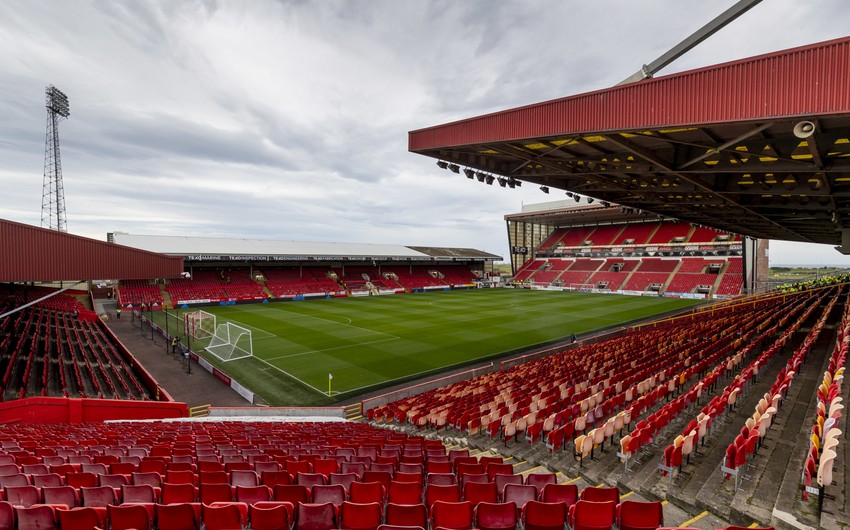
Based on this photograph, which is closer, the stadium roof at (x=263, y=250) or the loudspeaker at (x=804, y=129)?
the loudspeaker at (x=804, y=129)

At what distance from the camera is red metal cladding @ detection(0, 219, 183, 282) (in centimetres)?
1359

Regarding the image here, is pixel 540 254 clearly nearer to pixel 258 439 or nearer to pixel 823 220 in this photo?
pixel 823 220

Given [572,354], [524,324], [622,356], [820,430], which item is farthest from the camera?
[524,324]

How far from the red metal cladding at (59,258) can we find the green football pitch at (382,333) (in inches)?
299

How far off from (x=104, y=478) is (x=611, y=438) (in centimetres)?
928

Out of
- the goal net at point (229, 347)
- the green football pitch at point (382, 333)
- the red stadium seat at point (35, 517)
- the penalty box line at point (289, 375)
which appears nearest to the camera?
the red stadium seat at point (35, 517)

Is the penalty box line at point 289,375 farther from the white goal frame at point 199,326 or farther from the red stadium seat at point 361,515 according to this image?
the red stadium seat at point 361,515

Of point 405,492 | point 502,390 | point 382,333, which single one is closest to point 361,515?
point 405,492

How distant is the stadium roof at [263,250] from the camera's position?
49938mm

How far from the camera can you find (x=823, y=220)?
77.0ft

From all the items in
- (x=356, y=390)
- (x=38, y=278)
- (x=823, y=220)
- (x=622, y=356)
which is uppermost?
(x=823, y=220)

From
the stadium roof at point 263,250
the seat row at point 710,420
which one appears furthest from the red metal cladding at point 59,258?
the stadium roof at point 263,250

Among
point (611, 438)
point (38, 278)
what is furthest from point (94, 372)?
point (611, 438)

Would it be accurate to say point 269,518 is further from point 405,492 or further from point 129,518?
point 405,492
